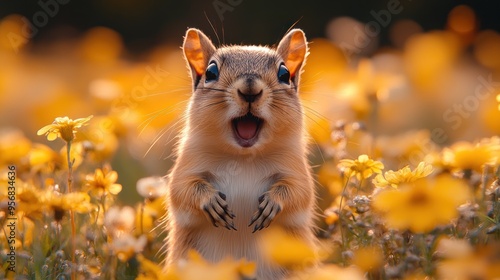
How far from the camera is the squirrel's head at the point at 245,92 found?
2961 mm

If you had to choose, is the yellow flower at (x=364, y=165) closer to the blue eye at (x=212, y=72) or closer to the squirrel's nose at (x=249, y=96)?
the squirrel's nose at (x=249, y=96)

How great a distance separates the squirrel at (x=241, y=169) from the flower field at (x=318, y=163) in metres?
0.13

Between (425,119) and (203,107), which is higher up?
(203,107)

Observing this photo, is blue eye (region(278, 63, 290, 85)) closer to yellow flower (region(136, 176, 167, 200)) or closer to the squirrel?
the squirrel

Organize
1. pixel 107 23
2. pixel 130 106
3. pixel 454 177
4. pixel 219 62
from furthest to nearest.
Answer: pixel 107 23 → pixel 130 106 → pixel 219 62 → pixel 454 177

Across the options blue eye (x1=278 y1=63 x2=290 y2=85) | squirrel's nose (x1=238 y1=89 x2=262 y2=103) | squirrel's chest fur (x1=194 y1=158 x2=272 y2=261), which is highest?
blue eye (x1=278 y1=63 x2=290 y2=85)

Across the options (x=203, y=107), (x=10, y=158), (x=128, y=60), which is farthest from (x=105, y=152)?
(x=128, y=60)

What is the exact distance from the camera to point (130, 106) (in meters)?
5.13

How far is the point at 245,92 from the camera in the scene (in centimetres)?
291

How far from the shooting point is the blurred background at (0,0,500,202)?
434 centimetres

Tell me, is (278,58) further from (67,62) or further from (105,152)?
(67,62)

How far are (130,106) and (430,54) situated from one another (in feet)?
8.10

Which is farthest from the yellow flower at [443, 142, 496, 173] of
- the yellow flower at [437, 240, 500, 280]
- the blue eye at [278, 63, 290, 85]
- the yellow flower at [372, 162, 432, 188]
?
the yellow flower at [437, 240, 500, 280]

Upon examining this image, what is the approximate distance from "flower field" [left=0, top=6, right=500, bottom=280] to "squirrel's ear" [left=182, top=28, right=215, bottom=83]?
18cm
